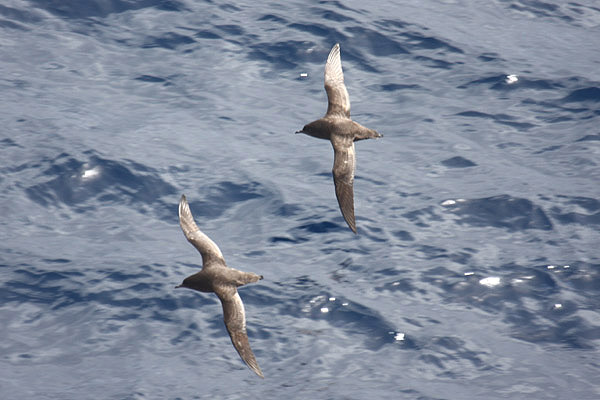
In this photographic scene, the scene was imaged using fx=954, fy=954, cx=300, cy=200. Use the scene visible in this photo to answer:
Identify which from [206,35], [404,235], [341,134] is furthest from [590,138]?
[206,35]

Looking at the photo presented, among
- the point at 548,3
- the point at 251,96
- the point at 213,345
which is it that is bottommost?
the point at 213,345

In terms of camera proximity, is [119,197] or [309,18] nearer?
[119,197]

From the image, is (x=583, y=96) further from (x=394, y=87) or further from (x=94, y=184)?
(x=94, y=184)

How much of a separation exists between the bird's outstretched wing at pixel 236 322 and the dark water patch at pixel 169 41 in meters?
9.50

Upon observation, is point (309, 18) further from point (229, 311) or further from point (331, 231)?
point (229, 311)

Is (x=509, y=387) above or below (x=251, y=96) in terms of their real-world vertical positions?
below

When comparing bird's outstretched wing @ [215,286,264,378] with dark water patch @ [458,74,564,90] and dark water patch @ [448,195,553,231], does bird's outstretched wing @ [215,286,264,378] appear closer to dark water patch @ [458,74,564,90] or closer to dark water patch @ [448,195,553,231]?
dark water patch @ [448,195,553,231]

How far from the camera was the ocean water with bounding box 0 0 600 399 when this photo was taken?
1362cm

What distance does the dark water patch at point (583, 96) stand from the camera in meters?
20.6

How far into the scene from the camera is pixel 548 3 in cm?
2573

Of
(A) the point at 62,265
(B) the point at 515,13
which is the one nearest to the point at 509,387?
(A) the point at 62,265

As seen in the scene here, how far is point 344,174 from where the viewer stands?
15.2m

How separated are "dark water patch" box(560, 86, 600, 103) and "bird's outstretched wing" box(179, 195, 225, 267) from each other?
9598mm

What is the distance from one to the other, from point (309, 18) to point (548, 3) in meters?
7.09
